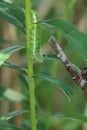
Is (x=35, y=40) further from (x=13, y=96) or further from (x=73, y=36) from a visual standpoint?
(x=13, y=96)

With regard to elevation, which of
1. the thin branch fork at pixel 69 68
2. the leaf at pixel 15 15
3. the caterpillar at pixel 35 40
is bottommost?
the thin branch fork at pixel 69 68

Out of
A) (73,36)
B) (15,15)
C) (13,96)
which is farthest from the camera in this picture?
(13,96)

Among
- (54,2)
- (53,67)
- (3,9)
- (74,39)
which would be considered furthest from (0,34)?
(74,39)

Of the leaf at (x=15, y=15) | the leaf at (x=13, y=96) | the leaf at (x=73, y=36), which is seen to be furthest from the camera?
the leaf at (x=13, y=96)

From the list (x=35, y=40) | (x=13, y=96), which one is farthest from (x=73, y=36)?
(x=13, y=96)

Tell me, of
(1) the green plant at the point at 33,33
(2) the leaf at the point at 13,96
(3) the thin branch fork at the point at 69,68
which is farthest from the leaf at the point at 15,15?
(2) the leaf at the point at 13,96

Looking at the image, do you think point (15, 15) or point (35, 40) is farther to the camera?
point (15, 15)

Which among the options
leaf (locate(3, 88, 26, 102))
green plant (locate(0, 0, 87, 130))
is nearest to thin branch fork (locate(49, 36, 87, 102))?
green plant (locate(0, 0, 87, 130))

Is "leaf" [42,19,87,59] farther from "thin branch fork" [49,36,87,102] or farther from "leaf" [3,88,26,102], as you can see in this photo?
"leaf" [3,88,26,102]

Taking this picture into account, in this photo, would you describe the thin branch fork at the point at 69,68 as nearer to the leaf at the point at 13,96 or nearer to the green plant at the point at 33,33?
the green plant at the point at 33,33
